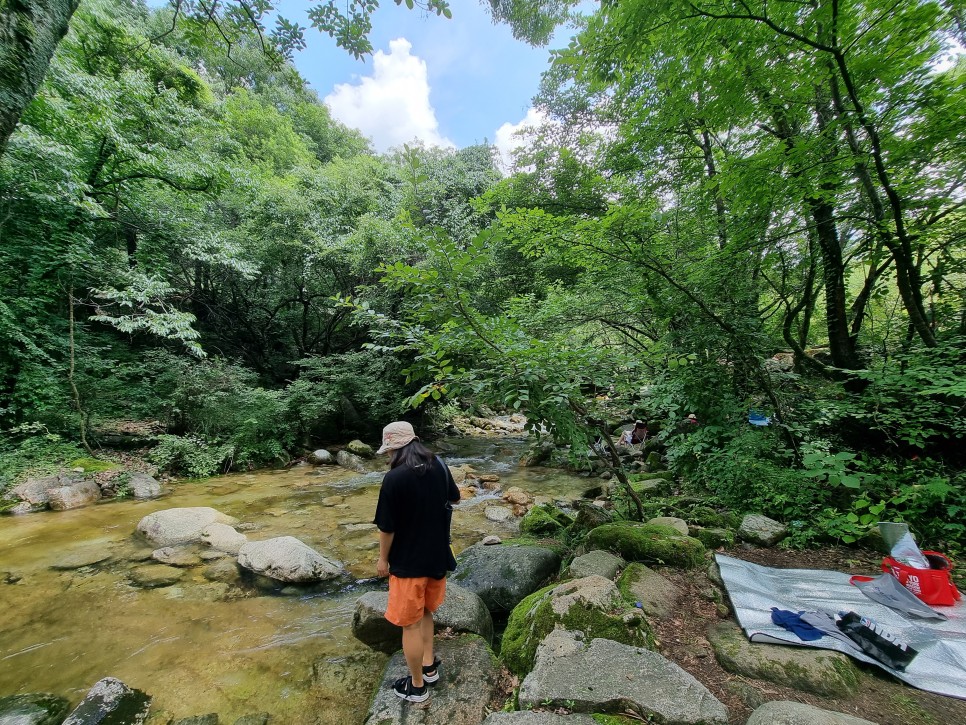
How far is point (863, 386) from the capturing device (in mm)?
5285

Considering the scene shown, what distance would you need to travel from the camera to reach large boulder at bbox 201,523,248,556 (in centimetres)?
507

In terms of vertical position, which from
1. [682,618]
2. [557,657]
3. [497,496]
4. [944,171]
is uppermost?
[944,171]

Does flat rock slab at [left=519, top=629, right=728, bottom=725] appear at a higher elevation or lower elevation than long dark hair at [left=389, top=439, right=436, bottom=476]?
lower

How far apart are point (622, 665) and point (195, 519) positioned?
6005 millimetres

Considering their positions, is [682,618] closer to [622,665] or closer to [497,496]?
[622,665]

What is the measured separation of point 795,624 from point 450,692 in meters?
2.25

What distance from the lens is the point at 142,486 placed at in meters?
7.41

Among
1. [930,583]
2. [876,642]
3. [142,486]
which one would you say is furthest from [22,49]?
[142,486]

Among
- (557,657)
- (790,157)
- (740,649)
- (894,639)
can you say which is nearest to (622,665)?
(557,657)

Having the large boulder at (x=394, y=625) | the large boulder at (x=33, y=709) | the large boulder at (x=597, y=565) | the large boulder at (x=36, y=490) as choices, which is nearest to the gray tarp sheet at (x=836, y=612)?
the large boulder at (x=597, y=565)

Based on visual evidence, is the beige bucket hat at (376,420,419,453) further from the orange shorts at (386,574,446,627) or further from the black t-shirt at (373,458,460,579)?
the orange shorts at (386,574,446,627)

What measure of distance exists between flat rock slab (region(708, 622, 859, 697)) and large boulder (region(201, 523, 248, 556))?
532 centimetres

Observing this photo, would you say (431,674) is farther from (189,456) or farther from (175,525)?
(189,456)

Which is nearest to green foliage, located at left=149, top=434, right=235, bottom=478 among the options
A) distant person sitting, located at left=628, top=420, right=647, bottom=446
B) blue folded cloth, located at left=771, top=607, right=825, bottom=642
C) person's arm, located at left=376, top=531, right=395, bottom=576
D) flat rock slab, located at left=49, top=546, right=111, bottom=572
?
flat rock slab, located at left=49, top=546, right=111, bottom=572
